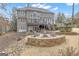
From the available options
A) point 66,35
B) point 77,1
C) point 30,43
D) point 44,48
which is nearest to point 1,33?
point 30,43

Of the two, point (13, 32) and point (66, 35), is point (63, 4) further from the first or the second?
point (13, 32)

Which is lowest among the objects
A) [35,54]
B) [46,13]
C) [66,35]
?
[35,54]

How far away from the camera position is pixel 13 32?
7.03ft

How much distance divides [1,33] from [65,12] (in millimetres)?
586

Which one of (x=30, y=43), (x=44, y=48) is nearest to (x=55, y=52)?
(x=44, y=48)

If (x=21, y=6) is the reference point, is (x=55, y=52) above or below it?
below

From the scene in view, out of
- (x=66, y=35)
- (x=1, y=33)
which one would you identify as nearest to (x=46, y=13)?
(x=66, y=35)

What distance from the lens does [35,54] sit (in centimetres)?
213

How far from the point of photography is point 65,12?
2.13 meters

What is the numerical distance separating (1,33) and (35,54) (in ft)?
1.14

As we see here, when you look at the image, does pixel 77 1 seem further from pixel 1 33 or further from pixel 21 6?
pixel 1 33

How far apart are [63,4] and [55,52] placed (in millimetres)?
421

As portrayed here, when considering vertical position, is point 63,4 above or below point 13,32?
above

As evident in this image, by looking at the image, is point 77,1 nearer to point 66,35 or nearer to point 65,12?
point 65,12
